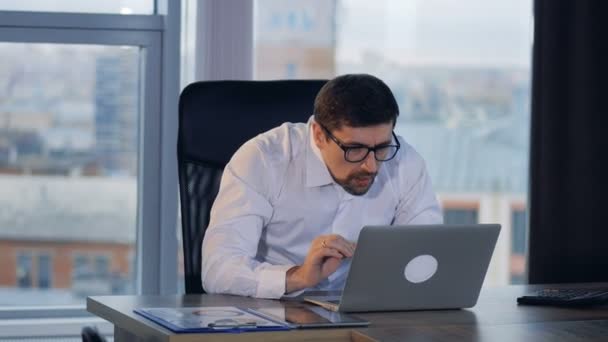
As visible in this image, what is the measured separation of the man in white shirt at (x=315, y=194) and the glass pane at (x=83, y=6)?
1.14 m

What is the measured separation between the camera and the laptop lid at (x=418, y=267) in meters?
1.75

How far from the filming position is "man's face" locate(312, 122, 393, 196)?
220cm

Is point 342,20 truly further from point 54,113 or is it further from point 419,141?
point 54,113

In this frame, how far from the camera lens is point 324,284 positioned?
92.8 inches

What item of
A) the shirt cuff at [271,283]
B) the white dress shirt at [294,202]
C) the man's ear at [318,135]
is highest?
the man's ear at [318,135]

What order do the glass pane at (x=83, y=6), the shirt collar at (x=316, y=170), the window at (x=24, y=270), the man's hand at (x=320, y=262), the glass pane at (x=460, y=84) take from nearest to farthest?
the man's hand at (x=320, y=262)
the shirt collar at (x=316, y=170)
the glass pane at (x=83, y=6)
the window at (x=24, y=270)
the glass pane at (x=460, y=84)

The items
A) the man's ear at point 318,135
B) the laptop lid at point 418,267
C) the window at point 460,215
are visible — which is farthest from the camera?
the window at point 460,215

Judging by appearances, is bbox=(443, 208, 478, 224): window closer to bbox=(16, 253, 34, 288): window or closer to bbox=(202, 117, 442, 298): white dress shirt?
bbox=(202, 117, 442, 298): white dress shirt

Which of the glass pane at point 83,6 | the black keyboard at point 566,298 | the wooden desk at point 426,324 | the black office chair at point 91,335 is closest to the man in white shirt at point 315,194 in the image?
the wooden desk at point 426,324

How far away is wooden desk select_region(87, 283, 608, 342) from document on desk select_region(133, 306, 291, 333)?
0.06ft

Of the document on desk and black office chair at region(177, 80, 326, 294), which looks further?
black office chair at region(177, 80, 326, 294)

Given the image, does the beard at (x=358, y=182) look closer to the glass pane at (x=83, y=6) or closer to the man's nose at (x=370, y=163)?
the man's nose at (x=370, y=163)

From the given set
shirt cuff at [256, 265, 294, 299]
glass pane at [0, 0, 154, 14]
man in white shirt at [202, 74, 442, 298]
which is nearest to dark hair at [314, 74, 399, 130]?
man in white shirt at [202, 74, 442, 298]

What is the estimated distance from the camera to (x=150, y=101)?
3.36 m
